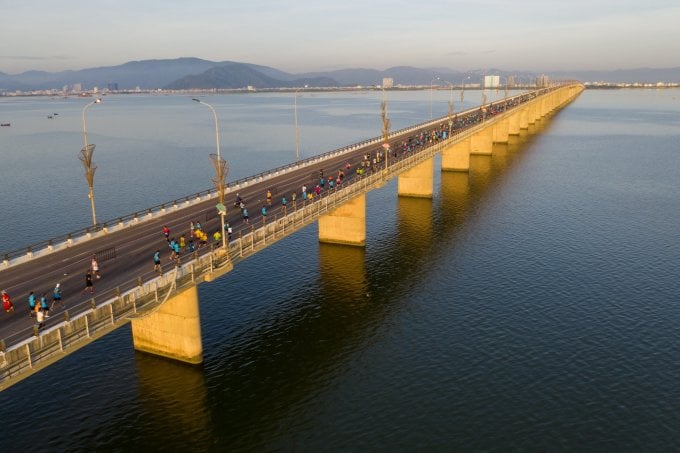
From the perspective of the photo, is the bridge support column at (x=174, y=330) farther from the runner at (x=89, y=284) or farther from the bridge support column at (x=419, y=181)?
the bridge support column at (x=419, y=181)

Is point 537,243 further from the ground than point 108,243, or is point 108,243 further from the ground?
point 108,243

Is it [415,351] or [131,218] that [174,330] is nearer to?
[415,351]

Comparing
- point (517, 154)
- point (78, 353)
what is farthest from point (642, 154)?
point (78, 353)

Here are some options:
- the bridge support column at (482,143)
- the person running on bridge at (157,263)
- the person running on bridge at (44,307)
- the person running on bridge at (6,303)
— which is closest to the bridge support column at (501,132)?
the bridge support column at (482,143)

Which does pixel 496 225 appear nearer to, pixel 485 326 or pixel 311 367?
pixel 485 326

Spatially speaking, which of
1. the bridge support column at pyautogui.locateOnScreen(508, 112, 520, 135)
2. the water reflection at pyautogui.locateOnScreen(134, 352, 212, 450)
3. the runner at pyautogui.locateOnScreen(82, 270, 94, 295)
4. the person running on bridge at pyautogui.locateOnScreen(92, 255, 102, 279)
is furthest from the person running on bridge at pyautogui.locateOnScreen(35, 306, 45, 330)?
the bridge support column at pyautogui.locateOnScreen(508, 112, 520, 135)
